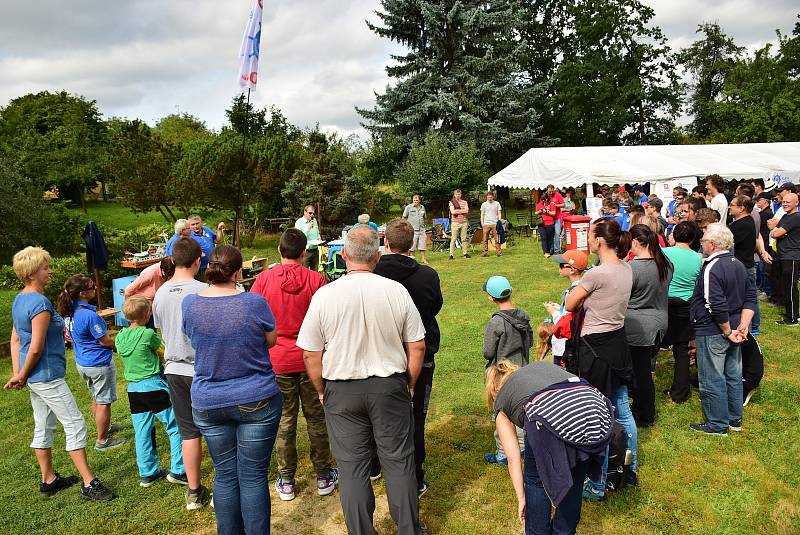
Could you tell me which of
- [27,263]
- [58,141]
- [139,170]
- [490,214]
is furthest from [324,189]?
[58,141]

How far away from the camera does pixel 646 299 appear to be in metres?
4.16

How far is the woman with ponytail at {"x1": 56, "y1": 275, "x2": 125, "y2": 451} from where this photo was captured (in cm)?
427

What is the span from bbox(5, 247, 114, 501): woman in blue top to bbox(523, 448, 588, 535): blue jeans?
3.02 m

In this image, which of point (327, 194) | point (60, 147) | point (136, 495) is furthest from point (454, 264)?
Answer: point (60, 147)

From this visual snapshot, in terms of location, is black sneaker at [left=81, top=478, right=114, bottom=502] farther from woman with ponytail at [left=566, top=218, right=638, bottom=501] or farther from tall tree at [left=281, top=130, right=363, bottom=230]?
tall tree at [left=281, top=130, right=363, bottom=230]

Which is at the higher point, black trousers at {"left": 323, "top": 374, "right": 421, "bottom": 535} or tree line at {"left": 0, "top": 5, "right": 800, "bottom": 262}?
tree line at {"left": 0, "top": 5, "right": 800, "bottom": 262}

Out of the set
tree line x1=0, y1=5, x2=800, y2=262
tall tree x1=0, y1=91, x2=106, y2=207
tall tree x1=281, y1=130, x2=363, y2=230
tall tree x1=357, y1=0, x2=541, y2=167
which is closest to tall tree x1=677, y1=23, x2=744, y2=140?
tree line x1=0, y1=5, x2=800, y2=262

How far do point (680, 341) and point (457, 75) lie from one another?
71.6 ft

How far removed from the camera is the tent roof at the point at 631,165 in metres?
14.8

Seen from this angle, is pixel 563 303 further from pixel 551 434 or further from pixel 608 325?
pixel 551 434

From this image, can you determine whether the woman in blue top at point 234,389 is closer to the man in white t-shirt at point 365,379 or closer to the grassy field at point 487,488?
the man in white t-shirt at point 365,379

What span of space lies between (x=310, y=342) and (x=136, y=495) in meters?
2.22

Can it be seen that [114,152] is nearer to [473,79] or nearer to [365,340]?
[473,79]

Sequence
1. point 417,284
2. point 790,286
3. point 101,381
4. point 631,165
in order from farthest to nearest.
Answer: point 631,165 → point 790,286 → point 101,381 → point 417,284
